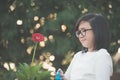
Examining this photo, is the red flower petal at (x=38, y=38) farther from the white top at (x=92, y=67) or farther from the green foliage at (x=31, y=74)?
the white top at (x=92, y=67)

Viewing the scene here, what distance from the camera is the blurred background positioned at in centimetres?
655

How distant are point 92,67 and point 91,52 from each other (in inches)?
5.4

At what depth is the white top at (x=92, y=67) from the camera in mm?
3189

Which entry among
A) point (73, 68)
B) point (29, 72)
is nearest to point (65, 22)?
point (29, 72)

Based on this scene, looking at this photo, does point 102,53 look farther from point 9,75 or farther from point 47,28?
point 9,75

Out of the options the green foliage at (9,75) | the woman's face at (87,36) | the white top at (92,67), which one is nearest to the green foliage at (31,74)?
the white top at (92,67)

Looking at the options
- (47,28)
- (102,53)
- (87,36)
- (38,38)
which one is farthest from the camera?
(47,28)

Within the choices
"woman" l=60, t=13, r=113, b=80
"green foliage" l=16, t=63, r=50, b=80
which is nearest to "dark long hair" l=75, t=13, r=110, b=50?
"woman" l=60, t=13, r=113, b=80

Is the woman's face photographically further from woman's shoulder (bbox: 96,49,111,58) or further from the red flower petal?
the red flower petal

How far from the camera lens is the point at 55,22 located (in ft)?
21.2

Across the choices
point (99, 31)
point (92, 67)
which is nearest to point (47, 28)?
point (99, 31)

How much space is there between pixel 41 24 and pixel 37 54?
435 millimetres

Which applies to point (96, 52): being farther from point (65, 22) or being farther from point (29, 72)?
point (65, 22)

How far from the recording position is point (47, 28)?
21.5 ft
